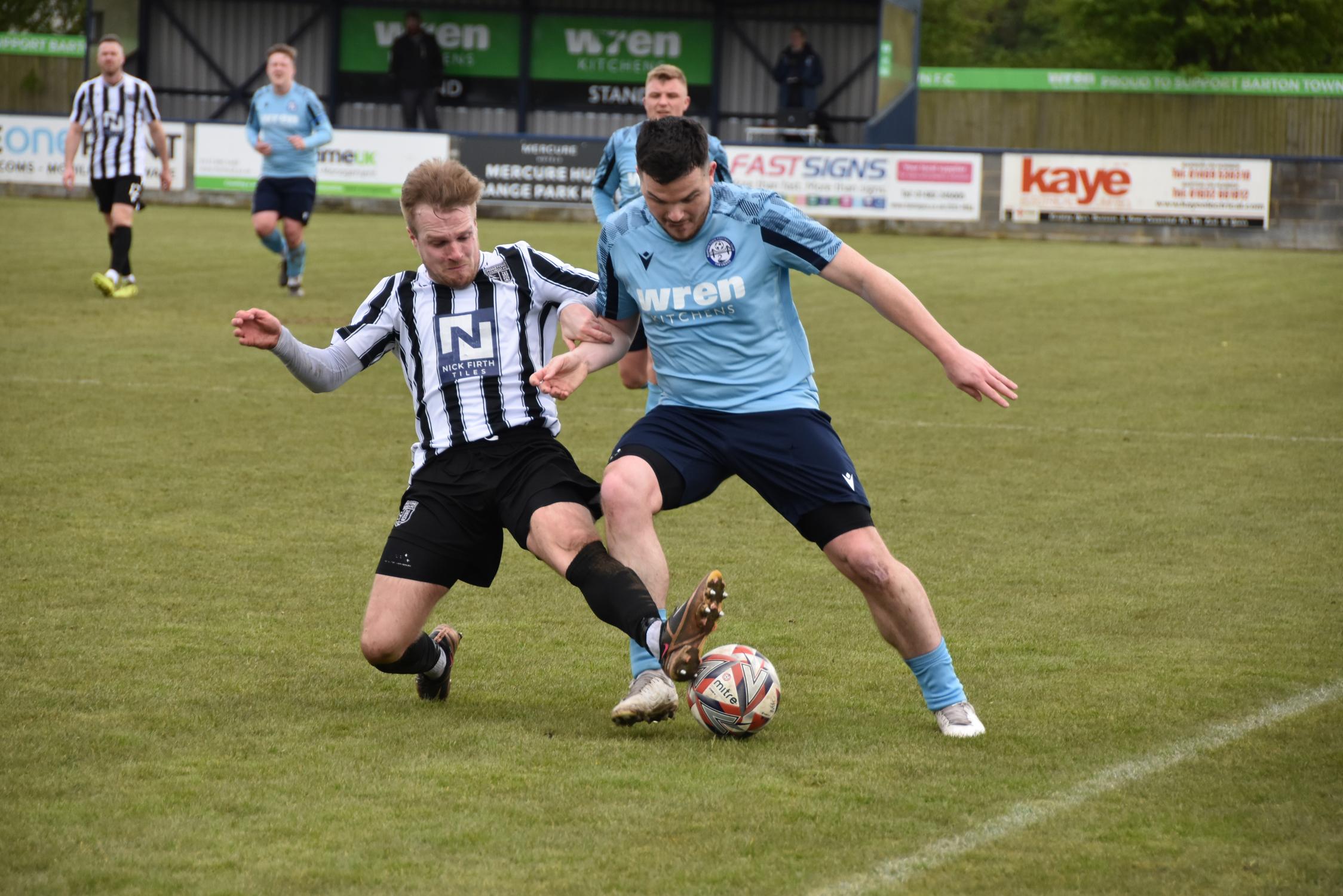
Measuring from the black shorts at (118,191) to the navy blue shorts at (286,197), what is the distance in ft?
3.47

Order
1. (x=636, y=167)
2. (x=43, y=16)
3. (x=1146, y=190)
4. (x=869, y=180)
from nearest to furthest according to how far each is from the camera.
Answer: (x=636, y=167) → (x=1146, y=190) → (x=869, y=180) → (x=43, y=16)

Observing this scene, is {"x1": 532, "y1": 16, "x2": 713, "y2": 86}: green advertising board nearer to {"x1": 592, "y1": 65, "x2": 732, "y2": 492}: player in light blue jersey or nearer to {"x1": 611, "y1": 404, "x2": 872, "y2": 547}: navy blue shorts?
{"x1": 592, "y1": 65, "x2": 732, "y2": 492}: player in light blue jersey

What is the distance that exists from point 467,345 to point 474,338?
3 centimetres

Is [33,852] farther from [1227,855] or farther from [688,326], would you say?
[1227,855]

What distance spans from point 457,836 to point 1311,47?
143 ft

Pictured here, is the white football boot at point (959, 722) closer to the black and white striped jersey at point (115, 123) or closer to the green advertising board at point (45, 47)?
the black and white striped jersey at point (115, 123)

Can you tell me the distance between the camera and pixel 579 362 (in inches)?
184

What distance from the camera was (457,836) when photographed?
142 inches

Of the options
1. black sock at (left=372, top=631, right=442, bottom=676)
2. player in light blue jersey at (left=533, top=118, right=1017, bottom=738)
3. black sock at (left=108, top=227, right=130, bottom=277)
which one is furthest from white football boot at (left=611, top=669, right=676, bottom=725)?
black sock at (left=108, top=227, right=130, bottom=277)

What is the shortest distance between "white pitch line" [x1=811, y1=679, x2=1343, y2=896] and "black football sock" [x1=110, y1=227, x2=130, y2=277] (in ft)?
39.4

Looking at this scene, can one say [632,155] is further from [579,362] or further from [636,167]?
[579,362]

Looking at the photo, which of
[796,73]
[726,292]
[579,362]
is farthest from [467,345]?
[796,73]

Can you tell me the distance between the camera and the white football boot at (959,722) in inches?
174

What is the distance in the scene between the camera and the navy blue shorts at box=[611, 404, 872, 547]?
4555mm
